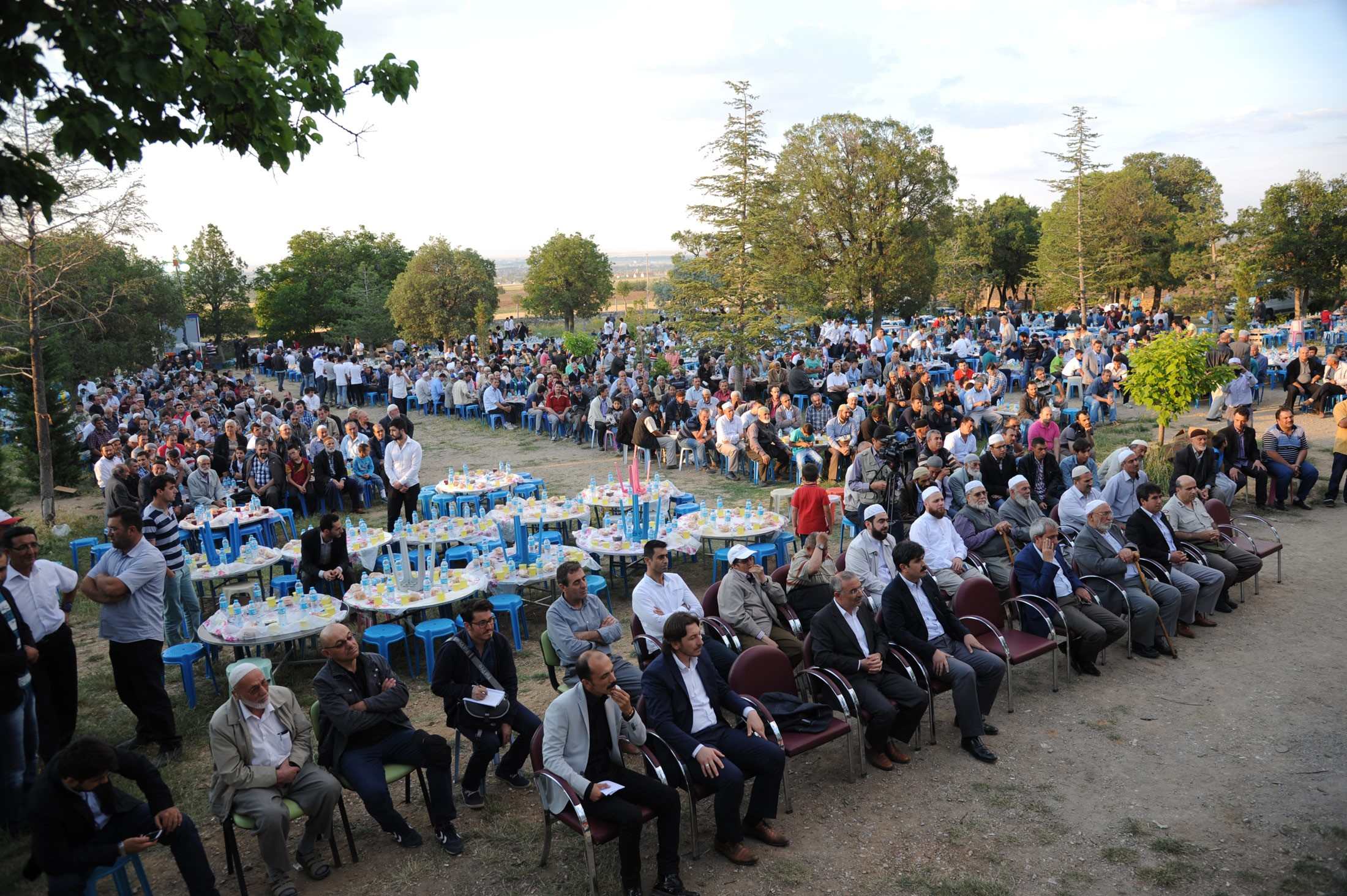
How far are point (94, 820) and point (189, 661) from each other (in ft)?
9.77

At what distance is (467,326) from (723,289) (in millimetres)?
16142

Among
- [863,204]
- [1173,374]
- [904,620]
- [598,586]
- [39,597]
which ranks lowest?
[598,586]

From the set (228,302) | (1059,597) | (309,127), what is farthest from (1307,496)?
(228,302)

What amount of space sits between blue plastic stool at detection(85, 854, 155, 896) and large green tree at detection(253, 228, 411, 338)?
4610 cm

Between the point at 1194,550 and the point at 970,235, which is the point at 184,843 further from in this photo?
the point at 970,235

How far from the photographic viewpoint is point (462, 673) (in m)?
5.46

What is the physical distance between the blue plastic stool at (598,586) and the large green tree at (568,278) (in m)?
37.6

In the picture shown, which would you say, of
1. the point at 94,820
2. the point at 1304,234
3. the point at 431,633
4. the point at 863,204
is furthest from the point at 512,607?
the point at 863,204

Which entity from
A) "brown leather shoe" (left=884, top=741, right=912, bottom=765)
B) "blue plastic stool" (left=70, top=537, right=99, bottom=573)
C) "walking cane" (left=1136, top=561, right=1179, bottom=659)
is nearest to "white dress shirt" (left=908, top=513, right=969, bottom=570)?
"walking cane" (left=1136, top=561, right=1179, bottom=659)

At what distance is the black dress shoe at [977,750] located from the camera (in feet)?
18.6

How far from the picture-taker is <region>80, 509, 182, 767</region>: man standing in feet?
19.3

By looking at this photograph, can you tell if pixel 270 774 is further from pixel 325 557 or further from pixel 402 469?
pixel 402 469

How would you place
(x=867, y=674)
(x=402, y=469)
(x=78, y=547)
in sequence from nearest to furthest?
(x=867, y=674) → (x=402, y=469) → (x=78, y=547)

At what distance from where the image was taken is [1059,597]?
22.6ft
